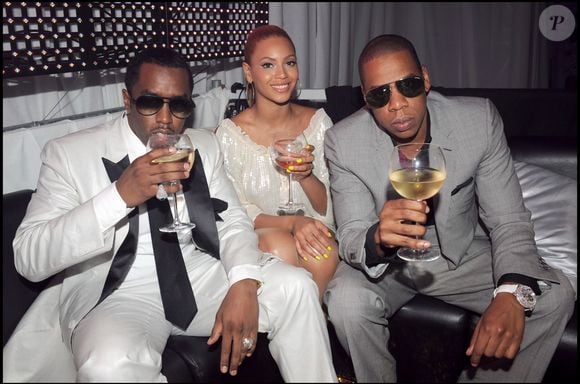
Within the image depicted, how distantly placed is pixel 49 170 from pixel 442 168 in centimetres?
125

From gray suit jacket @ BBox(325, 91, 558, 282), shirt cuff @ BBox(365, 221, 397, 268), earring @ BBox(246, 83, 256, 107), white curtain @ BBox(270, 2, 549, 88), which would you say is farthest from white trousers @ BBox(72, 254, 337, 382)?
white curtain @ BBox(270, 2, 549, 88)

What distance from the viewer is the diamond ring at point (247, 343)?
5.47 feet

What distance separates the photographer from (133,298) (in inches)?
72.3

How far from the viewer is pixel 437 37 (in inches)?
254

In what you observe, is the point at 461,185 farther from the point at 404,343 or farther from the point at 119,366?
the point at 119,366

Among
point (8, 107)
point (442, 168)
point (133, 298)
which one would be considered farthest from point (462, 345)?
point (8, 107)

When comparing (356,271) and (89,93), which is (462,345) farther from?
(89,93)

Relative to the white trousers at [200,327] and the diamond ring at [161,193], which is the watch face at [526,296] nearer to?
the white trousers at [200,327]

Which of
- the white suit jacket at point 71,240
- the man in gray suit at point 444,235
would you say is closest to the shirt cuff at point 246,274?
the white suit jacket at point 71,240

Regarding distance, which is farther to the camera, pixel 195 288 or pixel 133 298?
pixel 195 288

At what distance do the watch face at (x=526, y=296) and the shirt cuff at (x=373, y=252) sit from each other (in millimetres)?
414

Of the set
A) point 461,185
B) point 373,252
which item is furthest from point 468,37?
point 373,252

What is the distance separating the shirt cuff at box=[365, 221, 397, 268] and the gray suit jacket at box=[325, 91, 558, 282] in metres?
0.11

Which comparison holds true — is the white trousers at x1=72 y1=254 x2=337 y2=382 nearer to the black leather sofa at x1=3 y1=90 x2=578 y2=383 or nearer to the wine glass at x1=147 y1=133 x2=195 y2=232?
the black leather sofa at x1=3 y1=90 x2=578 y2=383
